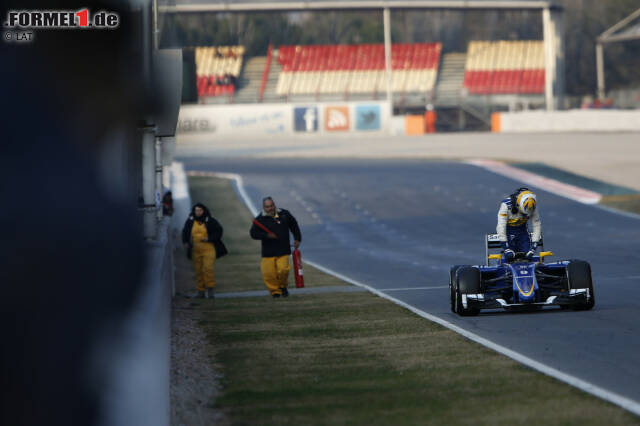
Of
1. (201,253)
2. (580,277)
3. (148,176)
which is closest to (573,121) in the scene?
(201,253)

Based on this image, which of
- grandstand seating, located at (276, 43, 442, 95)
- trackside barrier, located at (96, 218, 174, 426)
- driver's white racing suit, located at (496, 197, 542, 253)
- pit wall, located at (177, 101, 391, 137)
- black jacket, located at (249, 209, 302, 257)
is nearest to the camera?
trackside barrier, located at (96, 218, 174, 426)

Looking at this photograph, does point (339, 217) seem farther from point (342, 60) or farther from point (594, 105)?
point (342, 60)

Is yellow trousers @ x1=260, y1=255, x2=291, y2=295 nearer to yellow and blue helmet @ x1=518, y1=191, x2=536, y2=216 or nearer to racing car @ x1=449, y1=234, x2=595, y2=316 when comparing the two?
racing car @ x1=449, y1=234, x2=595, y2=316

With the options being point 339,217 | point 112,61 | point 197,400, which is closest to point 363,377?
point 197,400

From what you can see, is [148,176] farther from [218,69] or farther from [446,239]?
[218,69]

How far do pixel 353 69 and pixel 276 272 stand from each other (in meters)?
69.0

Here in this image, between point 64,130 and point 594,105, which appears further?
point 594,105

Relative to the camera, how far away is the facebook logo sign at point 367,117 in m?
71.0

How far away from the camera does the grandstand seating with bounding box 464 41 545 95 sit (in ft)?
267

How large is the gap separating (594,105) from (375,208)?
41.5 m

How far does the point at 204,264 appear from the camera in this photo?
1727 cm

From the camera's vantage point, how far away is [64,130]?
547cm

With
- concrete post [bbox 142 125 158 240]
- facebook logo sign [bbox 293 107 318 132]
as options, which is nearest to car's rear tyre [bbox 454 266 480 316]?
concrete post [bbox 142 125 158 240]
